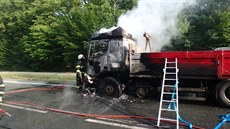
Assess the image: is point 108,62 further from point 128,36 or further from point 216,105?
point 216,105

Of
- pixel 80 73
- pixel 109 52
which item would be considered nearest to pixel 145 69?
pixel 109 52

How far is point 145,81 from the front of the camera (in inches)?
369

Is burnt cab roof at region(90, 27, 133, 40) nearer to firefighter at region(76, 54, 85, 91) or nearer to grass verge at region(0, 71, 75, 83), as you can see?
firefighter at region(76, 54, 85, 91)

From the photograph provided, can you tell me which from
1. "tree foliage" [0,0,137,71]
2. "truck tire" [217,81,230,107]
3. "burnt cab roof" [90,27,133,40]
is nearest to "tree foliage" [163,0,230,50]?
"tree foliage" [0,0,137,71]

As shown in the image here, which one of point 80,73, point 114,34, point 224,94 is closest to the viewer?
point 224,94

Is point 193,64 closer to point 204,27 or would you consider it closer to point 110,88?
point 110,88

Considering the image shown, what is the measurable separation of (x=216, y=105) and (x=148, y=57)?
113 inches

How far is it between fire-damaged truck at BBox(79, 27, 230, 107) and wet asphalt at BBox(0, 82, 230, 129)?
1.44 feet

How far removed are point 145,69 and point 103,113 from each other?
8.24ft

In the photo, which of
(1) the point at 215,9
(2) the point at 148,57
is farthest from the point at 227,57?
(1) the point at 215,9

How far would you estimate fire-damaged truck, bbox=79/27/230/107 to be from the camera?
7.88m

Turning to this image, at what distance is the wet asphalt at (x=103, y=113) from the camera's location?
651 cm

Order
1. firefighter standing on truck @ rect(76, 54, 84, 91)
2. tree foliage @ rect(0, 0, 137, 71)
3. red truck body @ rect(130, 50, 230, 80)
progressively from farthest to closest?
1. tree foliage @ rect(0, 0, 137, 71)
2. firefighter standing on truck @ rect(76, 54, 84, 91)
3. red truck body @ rect(130, 50, 230, 80)

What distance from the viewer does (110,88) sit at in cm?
1003
